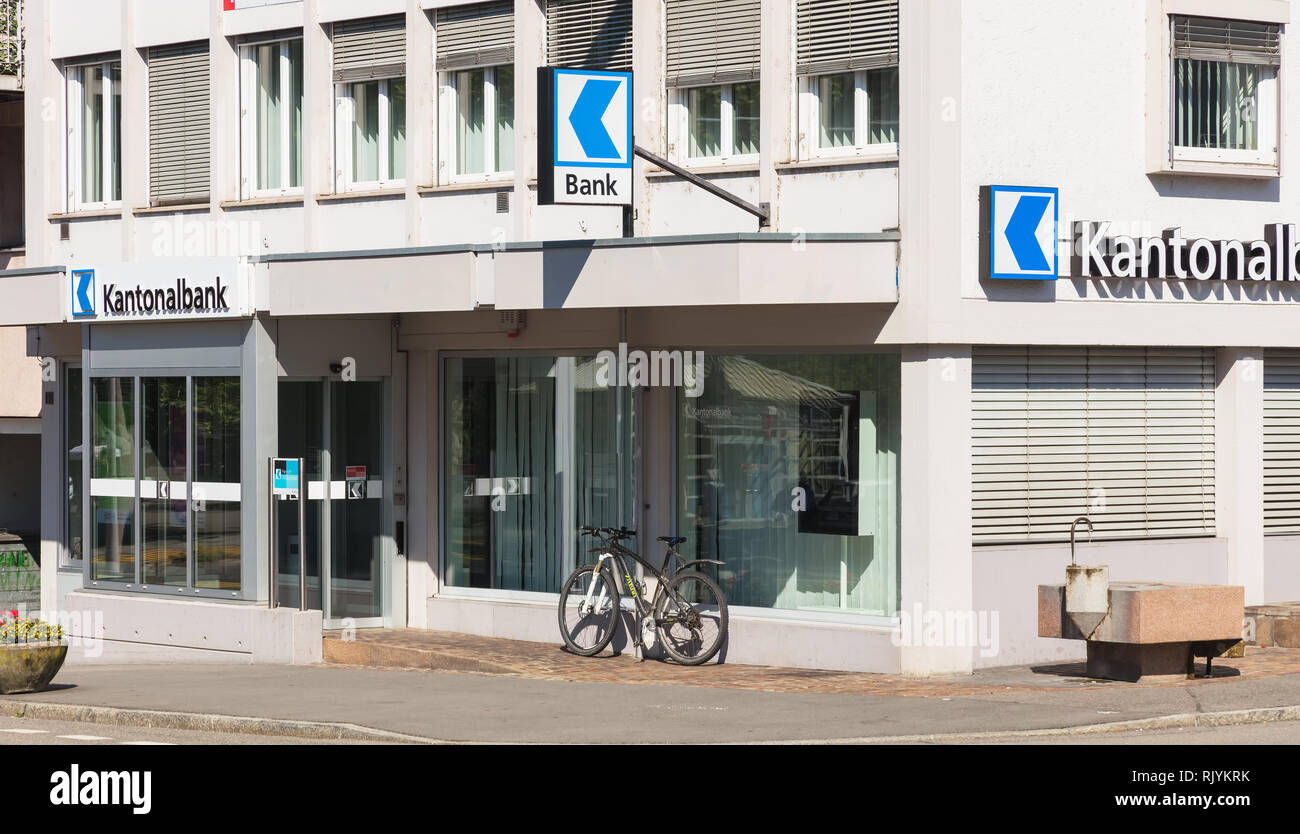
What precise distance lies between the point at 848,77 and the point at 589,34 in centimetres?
266

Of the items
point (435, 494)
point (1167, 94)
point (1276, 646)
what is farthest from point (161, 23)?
point (1276, 646)

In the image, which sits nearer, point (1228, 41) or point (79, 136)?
point (1228, 41)

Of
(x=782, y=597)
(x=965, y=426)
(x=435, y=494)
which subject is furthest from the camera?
(x=435, y=494)

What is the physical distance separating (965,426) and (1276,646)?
3.59m

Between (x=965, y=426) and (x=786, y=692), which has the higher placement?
(x=965, y=426)

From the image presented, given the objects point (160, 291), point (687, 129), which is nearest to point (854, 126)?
point (687, 129)

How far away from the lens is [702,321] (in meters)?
16.9

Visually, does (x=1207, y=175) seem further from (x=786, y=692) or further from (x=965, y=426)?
(x=786, y=692)

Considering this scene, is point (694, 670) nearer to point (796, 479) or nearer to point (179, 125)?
point (796, 479)

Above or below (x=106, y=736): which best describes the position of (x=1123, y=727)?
above

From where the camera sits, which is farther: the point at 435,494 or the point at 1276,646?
the point at 435,494

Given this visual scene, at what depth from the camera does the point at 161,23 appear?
20.3 metres

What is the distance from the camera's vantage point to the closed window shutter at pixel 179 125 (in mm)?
20031

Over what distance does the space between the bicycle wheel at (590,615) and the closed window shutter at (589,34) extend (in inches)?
182
